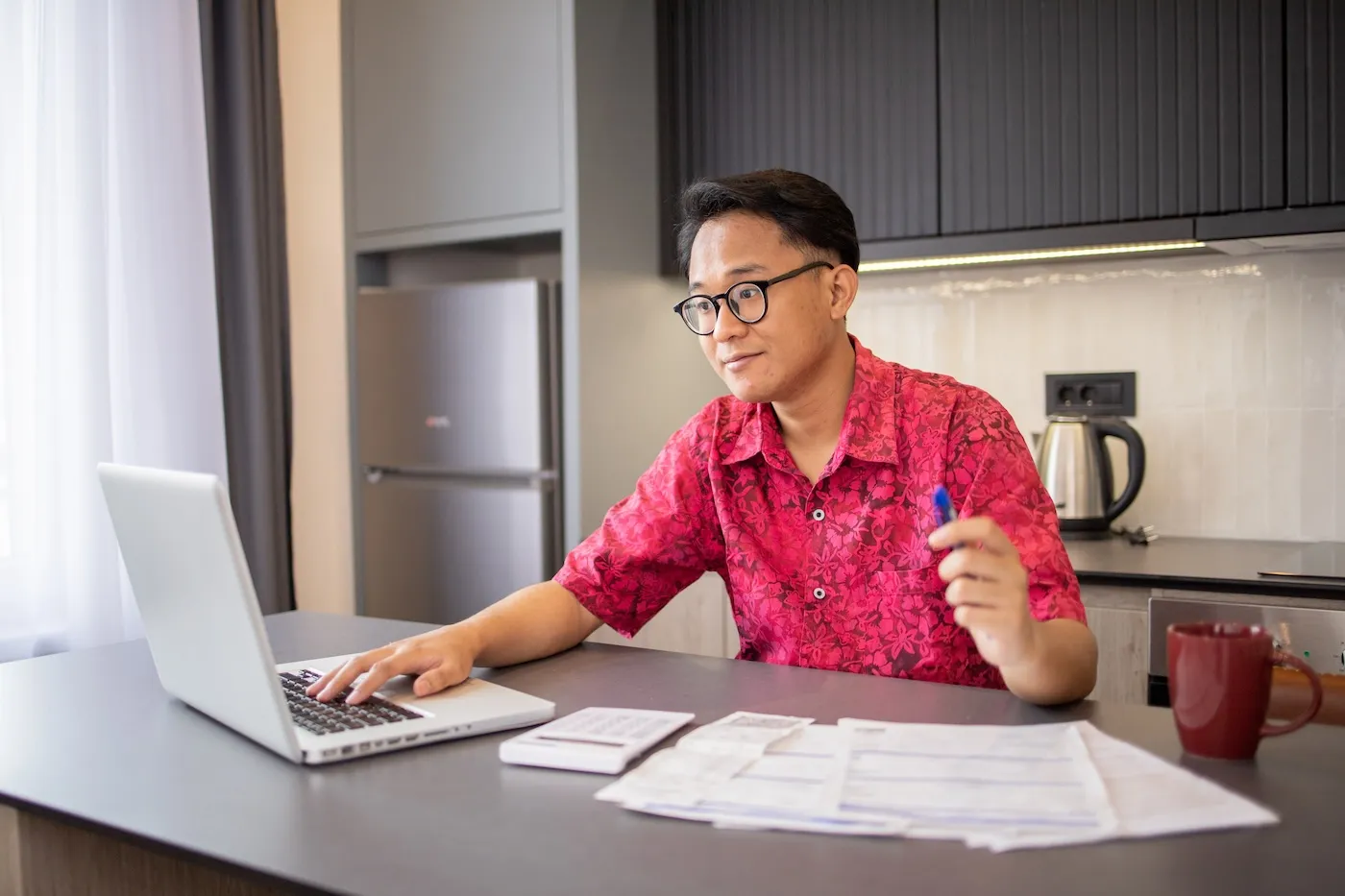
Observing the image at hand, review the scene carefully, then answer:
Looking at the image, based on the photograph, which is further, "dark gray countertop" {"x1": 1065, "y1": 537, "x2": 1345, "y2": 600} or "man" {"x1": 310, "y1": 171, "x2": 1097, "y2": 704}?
"dark gray countertop" {"x1": 1065, "y1": 537, "x2": 1345, "y2": 600}

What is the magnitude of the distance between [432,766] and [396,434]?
7.23ft

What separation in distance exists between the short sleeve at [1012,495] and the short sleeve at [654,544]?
36 centimetres

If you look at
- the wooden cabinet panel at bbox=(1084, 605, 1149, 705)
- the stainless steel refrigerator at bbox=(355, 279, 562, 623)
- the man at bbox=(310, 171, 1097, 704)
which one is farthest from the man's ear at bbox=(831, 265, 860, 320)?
the stainless steel refrigerator at bbox=(355, 279, 562, 623)

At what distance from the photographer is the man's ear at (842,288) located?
5.43 feet

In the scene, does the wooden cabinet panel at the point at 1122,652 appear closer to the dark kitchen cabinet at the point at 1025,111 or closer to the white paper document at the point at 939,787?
the dark kitchen cabinet at the point at 1025,111

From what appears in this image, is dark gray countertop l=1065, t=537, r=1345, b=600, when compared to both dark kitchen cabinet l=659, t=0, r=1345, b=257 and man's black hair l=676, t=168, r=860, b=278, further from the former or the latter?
man's black hair l=676, t=168, r=860, b=278

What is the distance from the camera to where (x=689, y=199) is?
1.69 m

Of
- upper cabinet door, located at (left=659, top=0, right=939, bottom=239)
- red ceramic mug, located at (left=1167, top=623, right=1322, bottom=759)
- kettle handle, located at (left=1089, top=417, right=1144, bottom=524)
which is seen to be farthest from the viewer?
upper cabinet door, located at (left=659, top=0, right=939, bottom=239)

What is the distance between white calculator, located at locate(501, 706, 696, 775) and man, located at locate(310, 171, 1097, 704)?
0.99 feet

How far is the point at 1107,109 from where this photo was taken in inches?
98.2

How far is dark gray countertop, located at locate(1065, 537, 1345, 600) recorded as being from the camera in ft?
6.91

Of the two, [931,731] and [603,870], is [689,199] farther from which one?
[603,870]

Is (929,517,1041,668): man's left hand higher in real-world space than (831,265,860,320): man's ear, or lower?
lower

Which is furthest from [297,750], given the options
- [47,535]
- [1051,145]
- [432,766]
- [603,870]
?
[1051,145]
